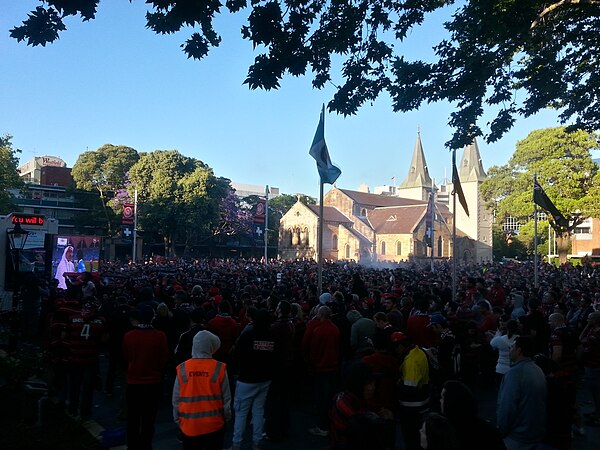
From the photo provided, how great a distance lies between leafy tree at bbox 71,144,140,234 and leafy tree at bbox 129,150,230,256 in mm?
5232

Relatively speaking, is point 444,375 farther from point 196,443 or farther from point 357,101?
point 357,101

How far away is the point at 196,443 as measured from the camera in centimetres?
441

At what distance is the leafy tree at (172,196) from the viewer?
157 feet

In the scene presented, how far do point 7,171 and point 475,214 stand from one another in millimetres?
65239

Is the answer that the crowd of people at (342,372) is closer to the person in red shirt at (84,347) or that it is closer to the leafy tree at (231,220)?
the person in red shirt at (84,347)

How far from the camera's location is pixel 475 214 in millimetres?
76312

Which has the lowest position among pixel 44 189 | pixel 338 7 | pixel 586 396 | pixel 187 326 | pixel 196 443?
pixel 586 396

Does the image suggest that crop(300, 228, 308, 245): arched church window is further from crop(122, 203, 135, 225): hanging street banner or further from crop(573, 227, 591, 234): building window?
crop(573, 227, 591, 234): building window

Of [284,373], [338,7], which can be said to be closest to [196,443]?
[284,373]

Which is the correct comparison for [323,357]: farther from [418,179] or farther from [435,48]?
[418,179]

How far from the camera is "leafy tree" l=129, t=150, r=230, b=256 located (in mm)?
48000

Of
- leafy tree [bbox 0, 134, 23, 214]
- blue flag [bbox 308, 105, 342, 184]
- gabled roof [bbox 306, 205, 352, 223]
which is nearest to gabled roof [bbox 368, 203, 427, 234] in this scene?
gabled roof [bbox 306, 205, 352, 223]

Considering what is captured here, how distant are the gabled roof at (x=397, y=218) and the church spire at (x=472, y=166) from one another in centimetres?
1521

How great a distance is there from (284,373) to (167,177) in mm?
44574
